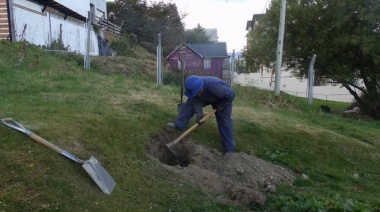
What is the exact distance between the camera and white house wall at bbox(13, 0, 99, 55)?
13.7m

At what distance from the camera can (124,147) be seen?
552cm

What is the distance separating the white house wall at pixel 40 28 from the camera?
13711mm

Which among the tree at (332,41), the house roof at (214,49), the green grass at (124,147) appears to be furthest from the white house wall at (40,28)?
the house roof at (214,49)

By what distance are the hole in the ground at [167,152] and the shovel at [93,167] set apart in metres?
1.41

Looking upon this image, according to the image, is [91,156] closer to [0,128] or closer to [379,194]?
[0,128]

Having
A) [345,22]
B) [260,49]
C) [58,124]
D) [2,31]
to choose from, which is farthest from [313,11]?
[58,124]

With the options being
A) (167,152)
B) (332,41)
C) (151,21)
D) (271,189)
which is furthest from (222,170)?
(151,21)

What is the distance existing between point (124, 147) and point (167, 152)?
98 cm

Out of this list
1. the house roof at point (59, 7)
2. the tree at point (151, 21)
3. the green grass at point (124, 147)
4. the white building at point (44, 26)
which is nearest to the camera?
the green grass at point (124, 147)

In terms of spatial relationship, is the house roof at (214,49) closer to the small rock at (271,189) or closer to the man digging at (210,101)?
the man digging at (210,101)

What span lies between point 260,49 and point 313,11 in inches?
99.7

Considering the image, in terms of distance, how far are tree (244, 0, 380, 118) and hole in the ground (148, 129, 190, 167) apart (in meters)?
10.9

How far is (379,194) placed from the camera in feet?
20.0

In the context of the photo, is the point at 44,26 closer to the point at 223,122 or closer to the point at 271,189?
the point at 223,122
